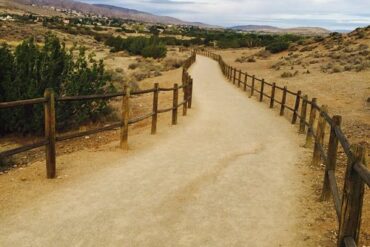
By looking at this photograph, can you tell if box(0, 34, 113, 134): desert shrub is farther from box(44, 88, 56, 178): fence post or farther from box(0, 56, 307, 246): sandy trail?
box(44, 88, 56, 178): fence post

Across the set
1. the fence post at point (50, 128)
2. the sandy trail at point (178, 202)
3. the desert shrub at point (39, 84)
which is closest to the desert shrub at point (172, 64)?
the desert shrub at point (39, 84)

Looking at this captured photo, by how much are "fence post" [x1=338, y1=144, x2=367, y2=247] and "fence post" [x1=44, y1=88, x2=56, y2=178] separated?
15.8ft

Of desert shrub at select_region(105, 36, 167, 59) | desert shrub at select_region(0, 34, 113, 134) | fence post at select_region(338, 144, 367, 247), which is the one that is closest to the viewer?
fence post at select_region(338, 144, 367, 247)

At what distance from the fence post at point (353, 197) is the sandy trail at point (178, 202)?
1098 mm

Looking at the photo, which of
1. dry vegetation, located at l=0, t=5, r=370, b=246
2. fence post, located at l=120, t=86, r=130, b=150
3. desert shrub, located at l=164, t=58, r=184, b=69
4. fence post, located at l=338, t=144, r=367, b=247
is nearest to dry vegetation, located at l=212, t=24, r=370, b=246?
dry vegetation, located at l=0, t=5, r=370, b=246

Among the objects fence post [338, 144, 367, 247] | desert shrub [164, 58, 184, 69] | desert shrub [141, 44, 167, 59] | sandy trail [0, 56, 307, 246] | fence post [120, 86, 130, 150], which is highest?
fence post [338, 144, 367, 247]

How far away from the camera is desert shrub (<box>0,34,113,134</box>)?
11984 millimetres

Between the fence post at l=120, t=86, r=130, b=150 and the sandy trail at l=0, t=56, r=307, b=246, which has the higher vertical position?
the fence post at l=120, t=86, r=130, b=150

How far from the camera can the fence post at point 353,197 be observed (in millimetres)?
4559

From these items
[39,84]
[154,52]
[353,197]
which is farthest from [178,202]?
[154,52]

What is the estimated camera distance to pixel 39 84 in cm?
1273

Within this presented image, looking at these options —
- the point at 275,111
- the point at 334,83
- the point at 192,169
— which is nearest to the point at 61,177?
the point at 192,169

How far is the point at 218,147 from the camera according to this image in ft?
35.3

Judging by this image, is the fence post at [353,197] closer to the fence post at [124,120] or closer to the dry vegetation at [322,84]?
the dry vegetation at [322,84]
